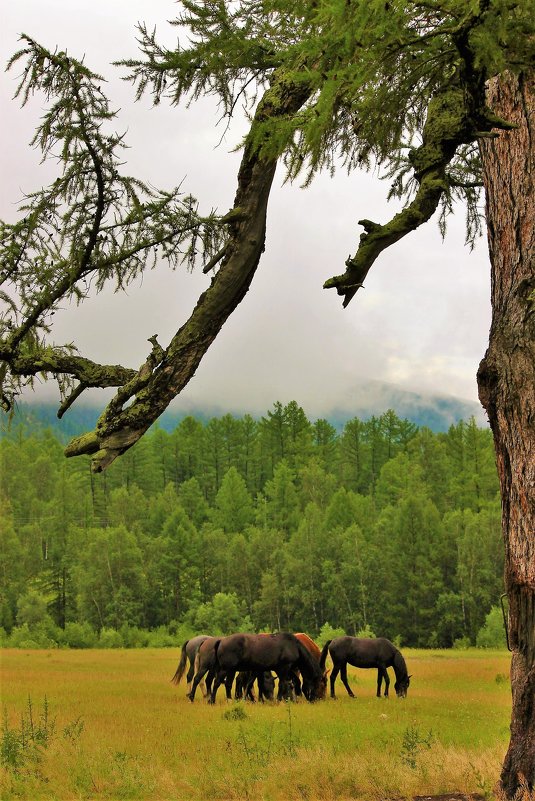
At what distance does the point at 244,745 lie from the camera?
30.0 feet

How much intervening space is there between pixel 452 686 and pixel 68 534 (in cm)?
4291

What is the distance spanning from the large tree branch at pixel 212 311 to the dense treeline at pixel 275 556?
41101 millimetres

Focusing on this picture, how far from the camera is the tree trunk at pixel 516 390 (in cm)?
636

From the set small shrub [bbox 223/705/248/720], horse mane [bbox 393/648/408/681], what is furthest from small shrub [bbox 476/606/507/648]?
small shrub [bbox 223/705/248/720]

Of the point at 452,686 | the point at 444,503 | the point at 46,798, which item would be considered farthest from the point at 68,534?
the point at 46,798

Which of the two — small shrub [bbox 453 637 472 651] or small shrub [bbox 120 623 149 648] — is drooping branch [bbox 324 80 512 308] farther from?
small shrub [bbox 120 623 149 648]

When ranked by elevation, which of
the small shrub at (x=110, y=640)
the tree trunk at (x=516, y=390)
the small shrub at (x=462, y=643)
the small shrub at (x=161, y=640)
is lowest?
the small shrub at (x=462, y=643)

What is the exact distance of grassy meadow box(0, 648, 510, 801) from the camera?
7.59 m

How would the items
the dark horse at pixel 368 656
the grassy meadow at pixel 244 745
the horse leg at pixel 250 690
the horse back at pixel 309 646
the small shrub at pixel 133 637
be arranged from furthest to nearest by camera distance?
the small shrub at pixel 133 637, the dark horse at pixel 368 656, the horse back at pixel 309 646, the horse leg at pixel 250 690, the grassy meadow at pixel 244 745

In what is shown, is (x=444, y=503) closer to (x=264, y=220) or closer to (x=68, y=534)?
(x=68, y=534)

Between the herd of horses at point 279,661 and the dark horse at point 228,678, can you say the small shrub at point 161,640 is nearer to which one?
the herd of horses at point 279,661

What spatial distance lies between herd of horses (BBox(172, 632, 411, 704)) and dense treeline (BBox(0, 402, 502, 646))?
29052 mm

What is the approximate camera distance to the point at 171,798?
7.43 metres

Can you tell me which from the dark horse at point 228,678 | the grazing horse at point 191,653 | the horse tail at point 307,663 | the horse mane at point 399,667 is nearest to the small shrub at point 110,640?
the grazing horse at point 191,653
